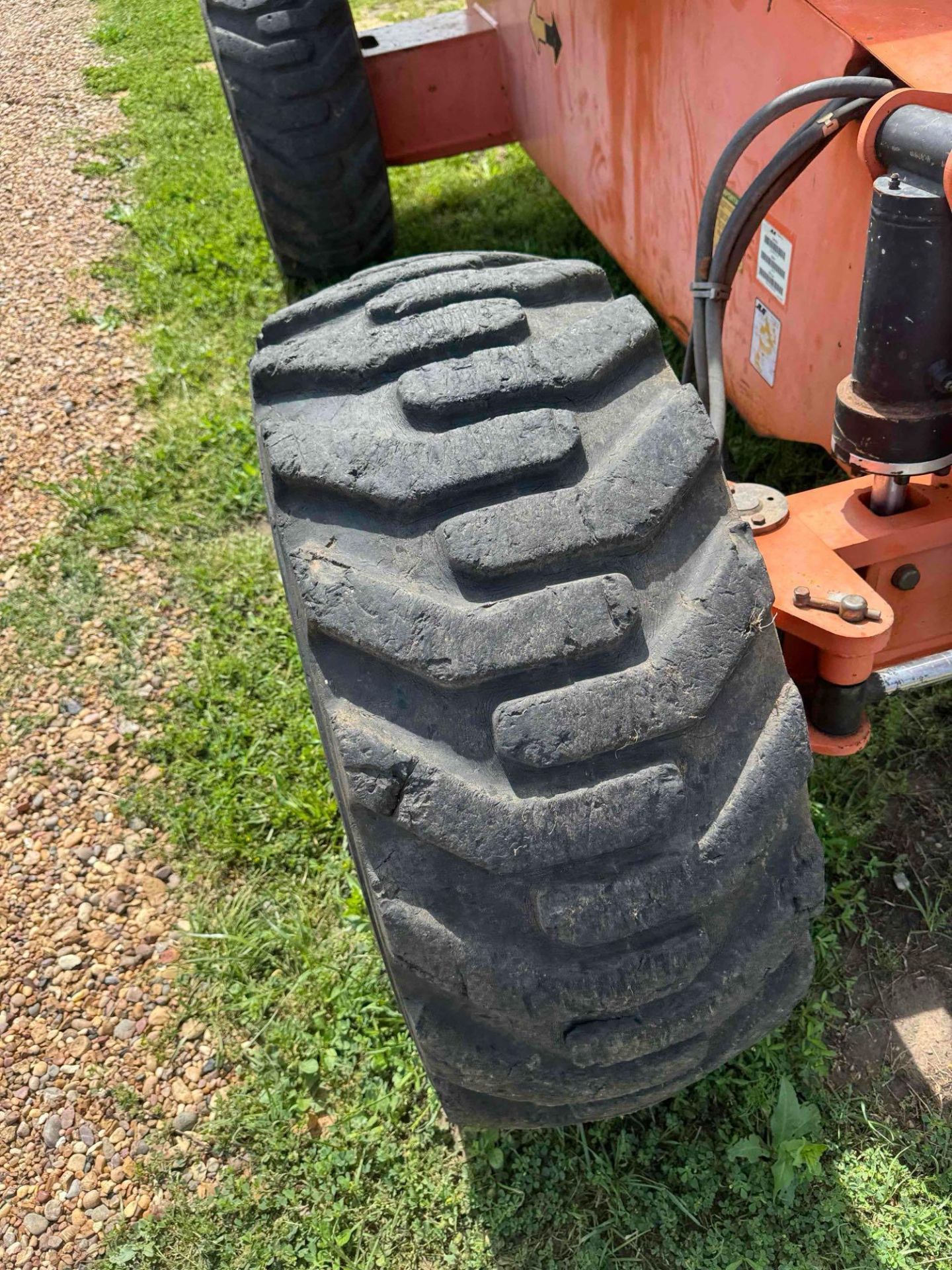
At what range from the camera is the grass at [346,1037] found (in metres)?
1.69

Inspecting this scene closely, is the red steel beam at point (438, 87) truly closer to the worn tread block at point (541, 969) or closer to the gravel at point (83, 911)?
the gravel at point (83, 911)

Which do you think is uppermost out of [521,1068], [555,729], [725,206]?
[725,206]

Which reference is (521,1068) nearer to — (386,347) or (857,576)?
(857,576)

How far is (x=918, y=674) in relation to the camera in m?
1.58

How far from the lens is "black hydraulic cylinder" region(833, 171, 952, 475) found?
1332 mm

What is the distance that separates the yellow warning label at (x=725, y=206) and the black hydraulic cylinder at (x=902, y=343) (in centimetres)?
64

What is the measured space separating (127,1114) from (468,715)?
3.99 ft

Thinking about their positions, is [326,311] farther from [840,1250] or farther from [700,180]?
[840,1250]

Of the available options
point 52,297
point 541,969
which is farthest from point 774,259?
point 52,297

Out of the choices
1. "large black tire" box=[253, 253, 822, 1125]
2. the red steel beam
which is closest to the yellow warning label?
"large black tire" box=[253, 253, 822, 1125]

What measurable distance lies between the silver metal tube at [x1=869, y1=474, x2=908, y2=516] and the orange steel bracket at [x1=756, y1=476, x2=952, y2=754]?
13 millimetres

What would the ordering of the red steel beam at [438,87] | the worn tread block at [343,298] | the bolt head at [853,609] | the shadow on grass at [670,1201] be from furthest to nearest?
the red steel beam at [438,87] → the worn tread block at [343,298] → the shadow on grass at [670,1201] → the bolt head at [853,609]

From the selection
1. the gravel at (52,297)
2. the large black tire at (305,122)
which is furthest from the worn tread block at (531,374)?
the gravel at (52,297)

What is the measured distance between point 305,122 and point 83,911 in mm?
2160
